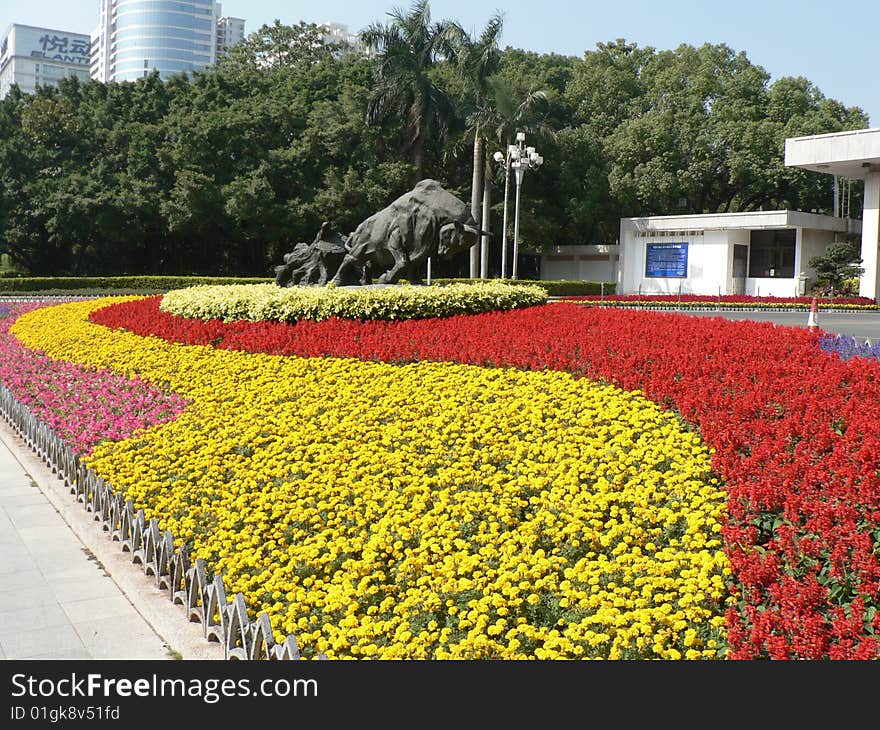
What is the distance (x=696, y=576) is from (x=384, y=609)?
1.20 m

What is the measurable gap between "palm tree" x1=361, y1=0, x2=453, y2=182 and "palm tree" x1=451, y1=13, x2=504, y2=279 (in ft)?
1.93

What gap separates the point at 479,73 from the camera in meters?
26.5

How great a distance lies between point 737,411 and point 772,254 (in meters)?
27.7

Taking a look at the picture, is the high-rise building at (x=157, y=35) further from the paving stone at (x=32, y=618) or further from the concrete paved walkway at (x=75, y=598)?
the paving stone at (x=32, y=618)

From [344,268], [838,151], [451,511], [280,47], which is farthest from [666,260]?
[451,511]

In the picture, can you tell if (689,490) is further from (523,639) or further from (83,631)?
(83,631)

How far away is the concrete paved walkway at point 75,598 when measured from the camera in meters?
3.57

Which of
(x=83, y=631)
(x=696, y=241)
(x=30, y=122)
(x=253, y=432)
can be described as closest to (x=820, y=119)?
(x=696, y=241)

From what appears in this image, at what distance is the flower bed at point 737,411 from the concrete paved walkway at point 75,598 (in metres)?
0.43

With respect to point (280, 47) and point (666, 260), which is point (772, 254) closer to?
point (666, 260)

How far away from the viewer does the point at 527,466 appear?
4.70 metres

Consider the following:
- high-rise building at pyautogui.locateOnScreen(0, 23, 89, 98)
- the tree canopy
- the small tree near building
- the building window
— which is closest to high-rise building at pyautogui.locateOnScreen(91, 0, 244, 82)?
high-rise building at pyautogui.locateOnScreen(0, 23, 89, 98)

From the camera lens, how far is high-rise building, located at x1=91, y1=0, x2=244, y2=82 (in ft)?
299

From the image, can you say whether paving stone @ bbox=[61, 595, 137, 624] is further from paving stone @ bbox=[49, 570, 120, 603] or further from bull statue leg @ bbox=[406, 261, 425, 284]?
bull statue leg @ bbox=[406, 261, 425, 284]
